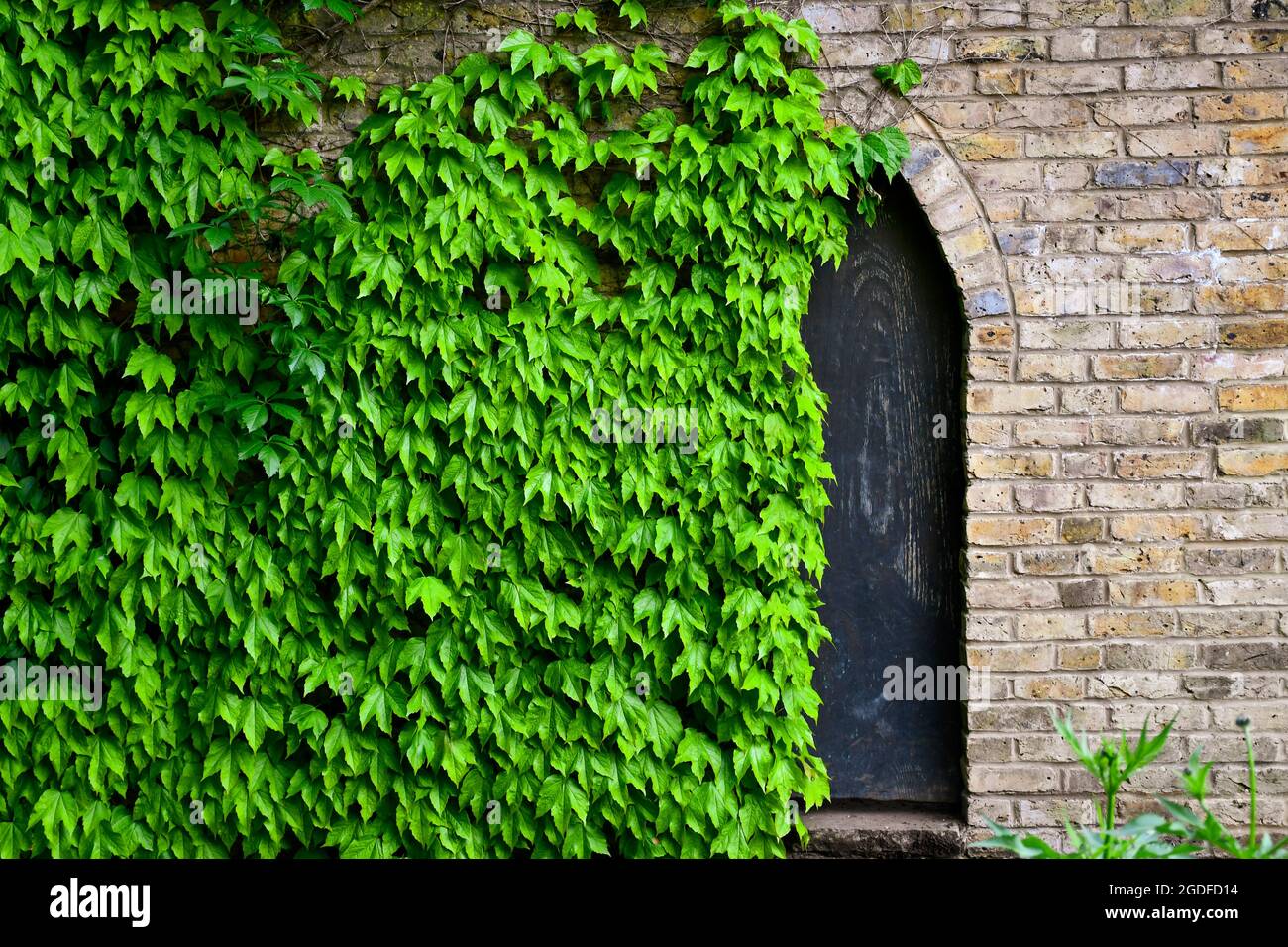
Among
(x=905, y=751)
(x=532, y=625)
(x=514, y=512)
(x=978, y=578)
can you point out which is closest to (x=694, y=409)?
(x=514, y=512)

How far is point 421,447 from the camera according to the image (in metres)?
2.85

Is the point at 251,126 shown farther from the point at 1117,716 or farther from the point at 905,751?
the point at 1117,716

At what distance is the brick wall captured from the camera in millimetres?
2891

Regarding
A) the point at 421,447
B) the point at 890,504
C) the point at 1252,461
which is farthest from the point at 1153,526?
the point at 421,447

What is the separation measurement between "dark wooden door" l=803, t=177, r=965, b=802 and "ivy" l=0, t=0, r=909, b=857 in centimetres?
24

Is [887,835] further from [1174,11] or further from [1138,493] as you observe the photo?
[1174,11]

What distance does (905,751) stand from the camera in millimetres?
3164

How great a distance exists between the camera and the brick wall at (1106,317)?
2.89 metres

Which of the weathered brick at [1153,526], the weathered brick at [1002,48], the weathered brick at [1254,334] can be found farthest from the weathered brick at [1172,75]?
the weathered brick at [1153,526]

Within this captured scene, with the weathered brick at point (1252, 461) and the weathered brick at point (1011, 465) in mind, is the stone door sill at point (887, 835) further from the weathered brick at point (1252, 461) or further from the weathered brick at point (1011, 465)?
the weathered brick at point (1252, 461)

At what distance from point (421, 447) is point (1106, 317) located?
2104 millimetres

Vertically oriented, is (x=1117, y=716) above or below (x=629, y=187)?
below

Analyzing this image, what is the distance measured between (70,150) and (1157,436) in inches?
133

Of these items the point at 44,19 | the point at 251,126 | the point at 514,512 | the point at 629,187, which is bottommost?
the point at 514,512
